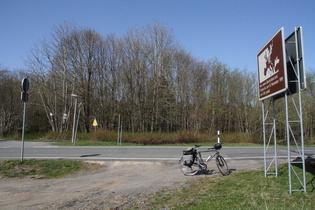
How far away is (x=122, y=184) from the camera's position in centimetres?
761

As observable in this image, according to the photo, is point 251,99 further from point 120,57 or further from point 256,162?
point 256,162

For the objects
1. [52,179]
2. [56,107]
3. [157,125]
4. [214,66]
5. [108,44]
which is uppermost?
[108,44]

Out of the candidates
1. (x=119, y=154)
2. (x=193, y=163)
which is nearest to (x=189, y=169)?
(x=193, y=163)

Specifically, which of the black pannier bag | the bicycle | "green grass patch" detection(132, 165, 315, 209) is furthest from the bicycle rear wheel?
"green grass patch" detection(132, 165, 315, 209)

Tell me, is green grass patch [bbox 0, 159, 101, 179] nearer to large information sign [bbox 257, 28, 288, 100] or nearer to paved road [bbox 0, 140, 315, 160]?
paved road [bbox 0, 140, 315, 160]

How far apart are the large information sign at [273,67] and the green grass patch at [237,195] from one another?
7.64 ft

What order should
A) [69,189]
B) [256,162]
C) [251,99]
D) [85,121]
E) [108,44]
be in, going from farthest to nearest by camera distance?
[108,44], [85,121], [251,99], [256,162], [69,189]

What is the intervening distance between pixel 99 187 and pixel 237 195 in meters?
3.80

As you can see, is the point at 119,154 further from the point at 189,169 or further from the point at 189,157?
the point at 189,157

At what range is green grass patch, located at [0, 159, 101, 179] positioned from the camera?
30.7ft

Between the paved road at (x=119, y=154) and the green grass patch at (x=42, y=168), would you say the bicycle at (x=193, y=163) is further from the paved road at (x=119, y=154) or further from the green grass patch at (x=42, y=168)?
the green grass patch at (x=42, y=168)

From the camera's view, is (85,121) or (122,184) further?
(85,121)

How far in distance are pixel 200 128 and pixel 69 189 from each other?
973 inches

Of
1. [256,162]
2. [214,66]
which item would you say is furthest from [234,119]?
[256,162]
